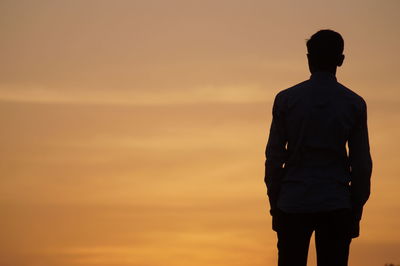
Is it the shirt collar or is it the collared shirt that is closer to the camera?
the collared shirt

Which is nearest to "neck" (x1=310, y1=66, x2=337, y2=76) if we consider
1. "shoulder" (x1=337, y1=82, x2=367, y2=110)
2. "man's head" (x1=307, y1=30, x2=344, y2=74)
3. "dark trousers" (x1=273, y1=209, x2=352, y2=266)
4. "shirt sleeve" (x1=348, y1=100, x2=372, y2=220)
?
"man's head" (x1=307, y1=30, x2=344, y2=74)

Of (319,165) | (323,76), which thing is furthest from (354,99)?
(319,165)

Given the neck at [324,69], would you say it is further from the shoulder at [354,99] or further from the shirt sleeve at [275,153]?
the shirt sleeve at [275,153]

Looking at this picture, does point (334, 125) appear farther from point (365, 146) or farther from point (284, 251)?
point (284, 251)

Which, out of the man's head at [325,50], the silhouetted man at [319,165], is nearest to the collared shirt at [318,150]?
the silhouetted man at [319,165]

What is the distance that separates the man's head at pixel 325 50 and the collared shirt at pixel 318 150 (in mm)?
121

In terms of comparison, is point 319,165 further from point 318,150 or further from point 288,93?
point 288,93

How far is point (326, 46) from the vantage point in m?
3.69

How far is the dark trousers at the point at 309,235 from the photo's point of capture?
355 centimetres

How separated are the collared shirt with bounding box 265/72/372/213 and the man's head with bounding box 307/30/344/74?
12 centimetres

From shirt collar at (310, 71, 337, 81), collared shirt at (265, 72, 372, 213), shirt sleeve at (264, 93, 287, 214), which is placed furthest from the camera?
shirt collar at (310, 71, 337, 81)

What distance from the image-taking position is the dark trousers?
355cm

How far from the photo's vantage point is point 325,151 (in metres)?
3.52

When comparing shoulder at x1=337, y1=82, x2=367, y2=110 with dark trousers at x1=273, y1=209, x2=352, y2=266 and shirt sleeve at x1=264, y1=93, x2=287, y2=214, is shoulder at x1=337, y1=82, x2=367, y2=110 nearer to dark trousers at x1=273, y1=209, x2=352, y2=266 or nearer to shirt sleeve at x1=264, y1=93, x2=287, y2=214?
shirt sleeve at x1=264, y1=93, x2=287, y2=214
